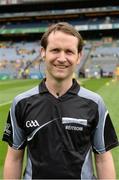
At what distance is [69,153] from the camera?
9.07 feet

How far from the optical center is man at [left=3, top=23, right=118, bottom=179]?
2.76 metres

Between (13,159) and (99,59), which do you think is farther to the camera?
(99,59)

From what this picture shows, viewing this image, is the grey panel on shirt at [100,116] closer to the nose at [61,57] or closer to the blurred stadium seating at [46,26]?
the nose at [61,57]

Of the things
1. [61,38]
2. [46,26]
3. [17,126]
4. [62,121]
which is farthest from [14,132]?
[46,26]

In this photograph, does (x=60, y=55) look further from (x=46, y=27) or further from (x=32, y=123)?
(x=46, y=27)

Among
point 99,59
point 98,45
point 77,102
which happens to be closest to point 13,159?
point 77,102

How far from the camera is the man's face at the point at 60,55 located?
110 inches

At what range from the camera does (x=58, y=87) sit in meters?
2.85

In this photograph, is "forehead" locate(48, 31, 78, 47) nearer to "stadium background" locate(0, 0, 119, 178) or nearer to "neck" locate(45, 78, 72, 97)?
"neck" locate(45, 78, 72, 97)

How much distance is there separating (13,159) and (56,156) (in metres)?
0.40

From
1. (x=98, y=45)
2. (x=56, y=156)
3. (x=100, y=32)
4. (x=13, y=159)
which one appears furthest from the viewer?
(x=100, y=32)

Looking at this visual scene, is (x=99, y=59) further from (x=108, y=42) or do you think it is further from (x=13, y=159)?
(x=13, y=159)

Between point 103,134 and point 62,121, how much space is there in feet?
1.08

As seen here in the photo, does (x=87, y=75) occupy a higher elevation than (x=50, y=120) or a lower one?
lower
